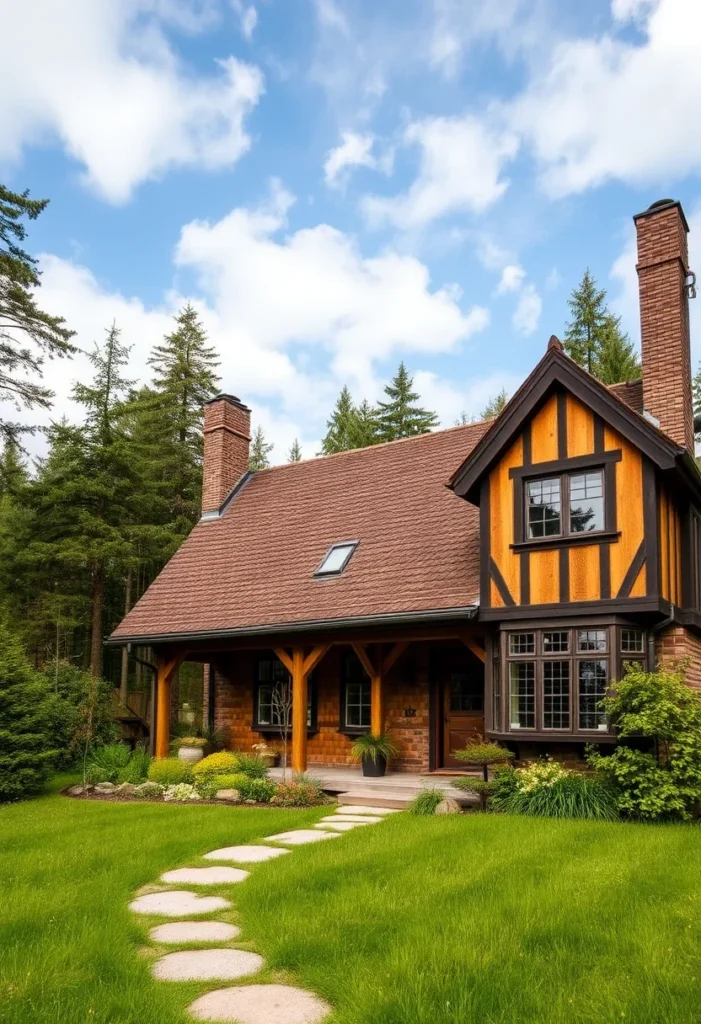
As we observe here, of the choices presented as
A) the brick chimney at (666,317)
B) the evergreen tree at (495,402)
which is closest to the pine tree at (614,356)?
the evergreen tree at (495,402)

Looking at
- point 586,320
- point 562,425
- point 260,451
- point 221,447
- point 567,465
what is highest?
point 586,320

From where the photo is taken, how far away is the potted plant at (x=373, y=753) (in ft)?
42.5

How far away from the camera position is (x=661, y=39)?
981 cm

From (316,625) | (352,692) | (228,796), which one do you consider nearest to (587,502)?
(316,625)

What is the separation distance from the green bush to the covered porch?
2721 millimetres

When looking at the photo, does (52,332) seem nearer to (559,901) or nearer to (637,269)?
(637,269)

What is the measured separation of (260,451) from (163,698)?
2933 centimetres

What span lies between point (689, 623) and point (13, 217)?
572 inches

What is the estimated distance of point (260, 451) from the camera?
44188 millimetres

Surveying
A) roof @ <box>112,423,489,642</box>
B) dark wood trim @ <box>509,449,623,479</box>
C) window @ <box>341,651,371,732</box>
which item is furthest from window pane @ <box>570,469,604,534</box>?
window @ <box>341,651,371,732</box>

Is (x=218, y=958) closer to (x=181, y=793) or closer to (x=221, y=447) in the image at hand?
(x=181, y=793)

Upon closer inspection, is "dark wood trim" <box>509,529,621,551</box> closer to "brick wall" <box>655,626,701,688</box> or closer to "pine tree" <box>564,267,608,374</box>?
"brick wall" <box>655,626,701,688</box>

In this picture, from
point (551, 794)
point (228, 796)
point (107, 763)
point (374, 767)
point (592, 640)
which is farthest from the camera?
point (107, 763)

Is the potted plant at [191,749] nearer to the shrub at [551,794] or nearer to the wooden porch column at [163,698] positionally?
the wooden porch column at [163,698]
